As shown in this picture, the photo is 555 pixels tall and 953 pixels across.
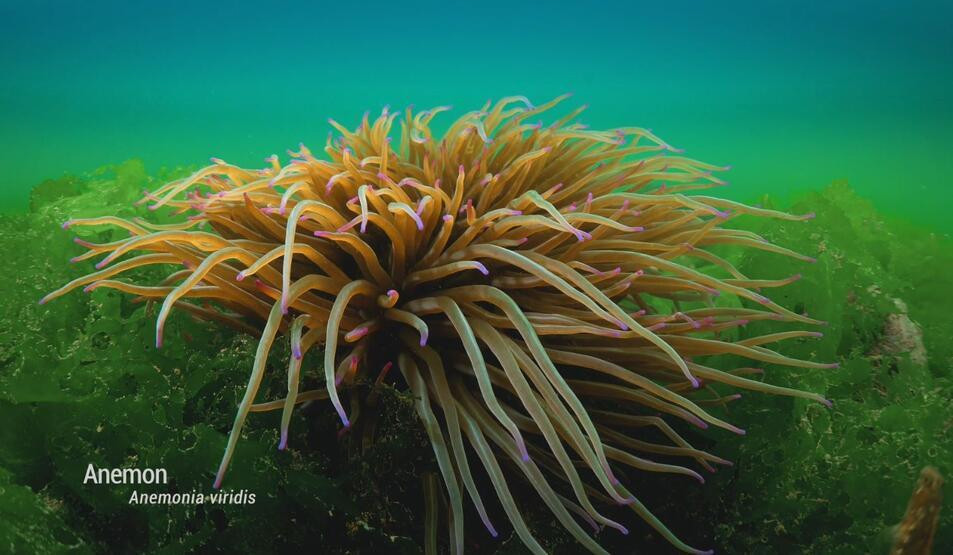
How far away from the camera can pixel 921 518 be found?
2.65 ft

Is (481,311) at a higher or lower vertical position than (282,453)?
higher

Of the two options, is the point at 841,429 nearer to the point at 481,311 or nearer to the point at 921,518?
the point at 921,518

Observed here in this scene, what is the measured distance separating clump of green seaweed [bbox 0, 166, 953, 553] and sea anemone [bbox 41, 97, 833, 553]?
0.07 m

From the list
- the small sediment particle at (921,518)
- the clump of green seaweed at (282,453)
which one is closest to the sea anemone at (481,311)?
the clump of green seaweed at (282,453)

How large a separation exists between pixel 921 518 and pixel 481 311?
67cm

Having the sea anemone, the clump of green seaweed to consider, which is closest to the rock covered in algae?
the clump of green seaweed

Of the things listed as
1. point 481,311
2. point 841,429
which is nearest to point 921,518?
point 841,429

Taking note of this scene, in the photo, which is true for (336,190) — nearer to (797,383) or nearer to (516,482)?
(516,482)

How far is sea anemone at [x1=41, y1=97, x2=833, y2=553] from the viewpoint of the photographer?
0.96m

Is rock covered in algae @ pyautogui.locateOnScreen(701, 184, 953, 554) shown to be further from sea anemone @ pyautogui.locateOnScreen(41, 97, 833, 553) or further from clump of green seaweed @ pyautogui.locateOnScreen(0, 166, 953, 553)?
sea anemone @ pyautogui.locateOnScreen(41, 97, 833, 553)

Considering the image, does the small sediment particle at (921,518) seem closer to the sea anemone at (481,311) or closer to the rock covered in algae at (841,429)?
the rock covered in algae at (841,429)

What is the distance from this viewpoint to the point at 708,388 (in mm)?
1256

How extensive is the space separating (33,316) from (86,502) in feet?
1.70

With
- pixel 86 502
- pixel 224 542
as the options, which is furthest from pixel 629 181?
pixel 86 502
